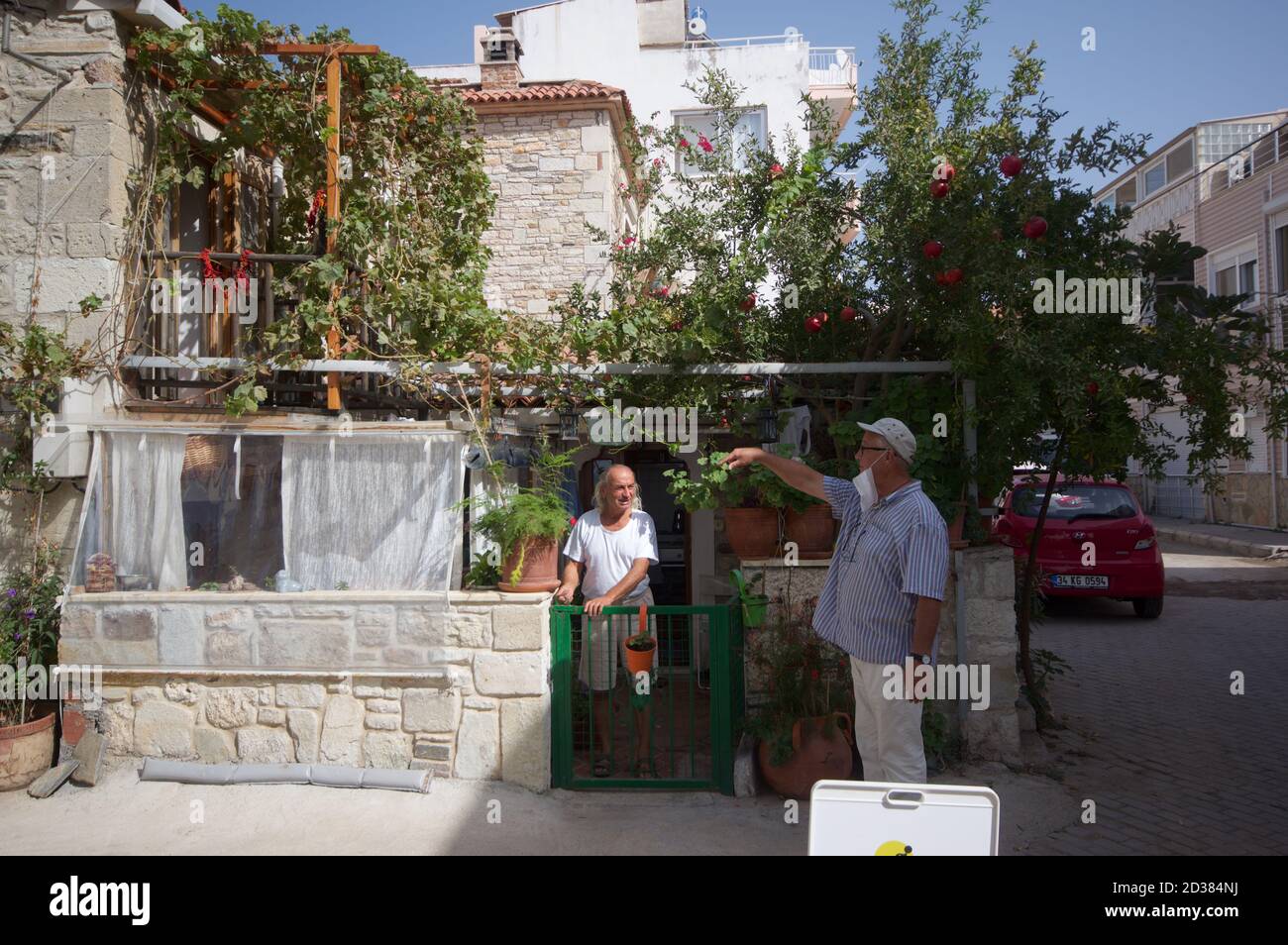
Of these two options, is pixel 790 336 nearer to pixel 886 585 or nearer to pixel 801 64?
pixel 886 585

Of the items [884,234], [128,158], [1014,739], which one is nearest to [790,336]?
[884,234]

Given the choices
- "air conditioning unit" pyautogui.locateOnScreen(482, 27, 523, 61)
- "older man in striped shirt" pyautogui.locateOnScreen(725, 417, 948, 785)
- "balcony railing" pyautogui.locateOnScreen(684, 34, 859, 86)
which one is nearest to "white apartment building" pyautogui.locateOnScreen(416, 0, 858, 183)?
"balcony railing" pyautogui.locateOnScreen(684, 34, 859, 86)

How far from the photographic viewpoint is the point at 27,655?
5309 mm

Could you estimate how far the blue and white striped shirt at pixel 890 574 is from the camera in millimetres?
3641

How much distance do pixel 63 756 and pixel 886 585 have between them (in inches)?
181

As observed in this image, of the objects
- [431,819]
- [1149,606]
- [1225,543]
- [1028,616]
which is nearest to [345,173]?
[431,819]

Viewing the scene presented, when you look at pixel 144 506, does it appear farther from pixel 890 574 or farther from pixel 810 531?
pixel 890 574

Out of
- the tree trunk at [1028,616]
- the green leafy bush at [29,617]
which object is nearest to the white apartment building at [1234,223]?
the tree trunk at [1028,616]

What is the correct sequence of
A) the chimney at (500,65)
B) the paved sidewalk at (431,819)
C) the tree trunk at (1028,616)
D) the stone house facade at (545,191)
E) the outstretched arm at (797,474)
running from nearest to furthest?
the outstretched arm at (797,474) < the paved sidewalk at (431,819) < the tree trunk at (1028,616) < the stone house facade at (545,191) < the chimney at (500,65)

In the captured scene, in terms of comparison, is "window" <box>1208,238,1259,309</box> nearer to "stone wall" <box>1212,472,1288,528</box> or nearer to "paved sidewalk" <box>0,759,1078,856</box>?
"stone wall" <box>1212,472,1288,528</box>

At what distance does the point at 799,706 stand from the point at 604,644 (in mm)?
1112

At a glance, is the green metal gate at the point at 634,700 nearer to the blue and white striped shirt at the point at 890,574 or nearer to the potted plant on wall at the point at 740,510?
the potted plant on wall at the point at 740,510

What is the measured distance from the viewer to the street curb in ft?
53.6

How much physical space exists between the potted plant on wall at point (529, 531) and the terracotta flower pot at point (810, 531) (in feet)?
4.27
